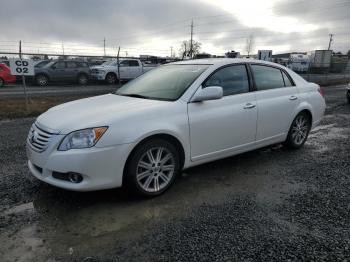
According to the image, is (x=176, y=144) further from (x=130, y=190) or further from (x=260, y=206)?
(x=260, y=206)

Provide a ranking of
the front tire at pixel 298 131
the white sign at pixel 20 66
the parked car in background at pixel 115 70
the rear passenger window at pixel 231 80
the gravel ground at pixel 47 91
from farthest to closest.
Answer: the parked car in background at pixel 115 70
the gravel ground at pixel 47 91
the white sign at pixel 20 66
the front tire at pixel 298 131
the rear passenger window at pixel 231 80

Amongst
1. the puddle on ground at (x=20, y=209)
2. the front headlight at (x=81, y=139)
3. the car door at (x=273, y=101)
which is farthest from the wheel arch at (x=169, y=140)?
the car door at (x=273, y=101)

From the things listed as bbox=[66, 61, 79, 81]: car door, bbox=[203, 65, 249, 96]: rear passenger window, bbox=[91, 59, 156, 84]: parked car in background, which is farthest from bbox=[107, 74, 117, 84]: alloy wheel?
bbox=[203, 65, 249, 96]: rear passenger window

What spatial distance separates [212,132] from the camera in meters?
4.55

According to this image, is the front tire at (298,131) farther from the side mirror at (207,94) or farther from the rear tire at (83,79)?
the rear tire at (83,79)

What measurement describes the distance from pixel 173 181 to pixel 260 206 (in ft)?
3.50

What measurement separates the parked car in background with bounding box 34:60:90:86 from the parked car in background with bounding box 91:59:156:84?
66 cm

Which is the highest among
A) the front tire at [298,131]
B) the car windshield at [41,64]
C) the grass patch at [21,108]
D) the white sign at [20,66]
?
the white sign at [20,66]

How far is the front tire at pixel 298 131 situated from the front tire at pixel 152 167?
2.64 m

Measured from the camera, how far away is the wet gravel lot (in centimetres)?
307

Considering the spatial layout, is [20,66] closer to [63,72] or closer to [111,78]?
[63,72]

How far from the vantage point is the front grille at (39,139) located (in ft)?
12.4

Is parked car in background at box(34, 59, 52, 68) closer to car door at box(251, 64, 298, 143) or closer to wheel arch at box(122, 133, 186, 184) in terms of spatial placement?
car door at box(251, 64, 298, 143)

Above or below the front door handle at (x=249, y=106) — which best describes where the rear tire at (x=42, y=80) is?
below
